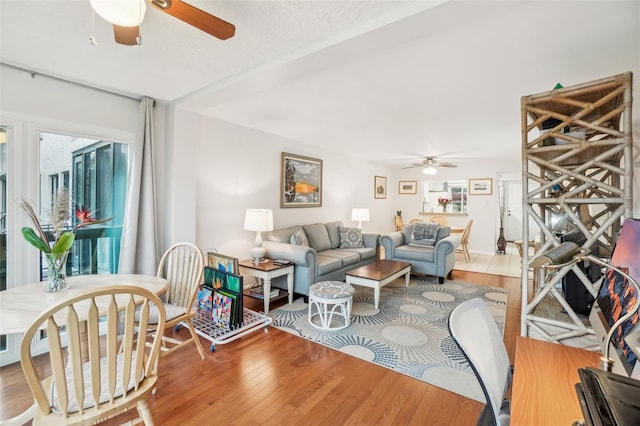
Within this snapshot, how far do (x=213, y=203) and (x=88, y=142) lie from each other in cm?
135

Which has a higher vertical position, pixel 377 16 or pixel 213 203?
pixel 377 16

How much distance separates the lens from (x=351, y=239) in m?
4.96

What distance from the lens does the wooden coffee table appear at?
3.40 m

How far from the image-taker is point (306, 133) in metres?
4.42

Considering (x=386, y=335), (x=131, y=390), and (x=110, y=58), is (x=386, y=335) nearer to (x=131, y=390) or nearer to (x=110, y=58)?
(x=131, y=390)

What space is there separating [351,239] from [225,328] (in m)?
2.72

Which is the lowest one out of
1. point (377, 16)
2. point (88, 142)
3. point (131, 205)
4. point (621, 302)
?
point (621, 302)

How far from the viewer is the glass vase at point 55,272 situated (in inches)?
70.5

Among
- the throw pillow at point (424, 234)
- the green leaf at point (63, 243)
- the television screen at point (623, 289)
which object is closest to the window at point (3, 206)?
the green leaf at point (63, 243)

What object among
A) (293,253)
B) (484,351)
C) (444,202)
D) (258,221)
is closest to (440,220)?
(444,202)

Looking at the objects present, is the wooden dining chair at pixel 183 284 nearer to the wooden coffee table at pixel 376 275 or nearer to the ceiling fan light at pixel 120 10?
the ceiling fan light at pixel 120 10

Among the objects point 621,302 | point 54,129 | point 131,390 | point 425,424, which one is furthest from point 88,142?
point 621,302

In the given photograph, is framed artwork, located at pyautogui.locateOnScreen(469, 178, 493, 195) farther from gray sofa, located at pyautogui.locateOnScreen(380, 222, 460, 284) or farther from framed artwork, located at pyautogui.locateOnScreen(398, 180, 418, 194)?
gray sofa, located at pyautogui.locateOnScreen(380, 222, 460, 284)

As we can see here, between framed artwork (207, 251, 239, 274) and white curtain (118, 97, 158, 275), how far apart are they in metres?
0.56
